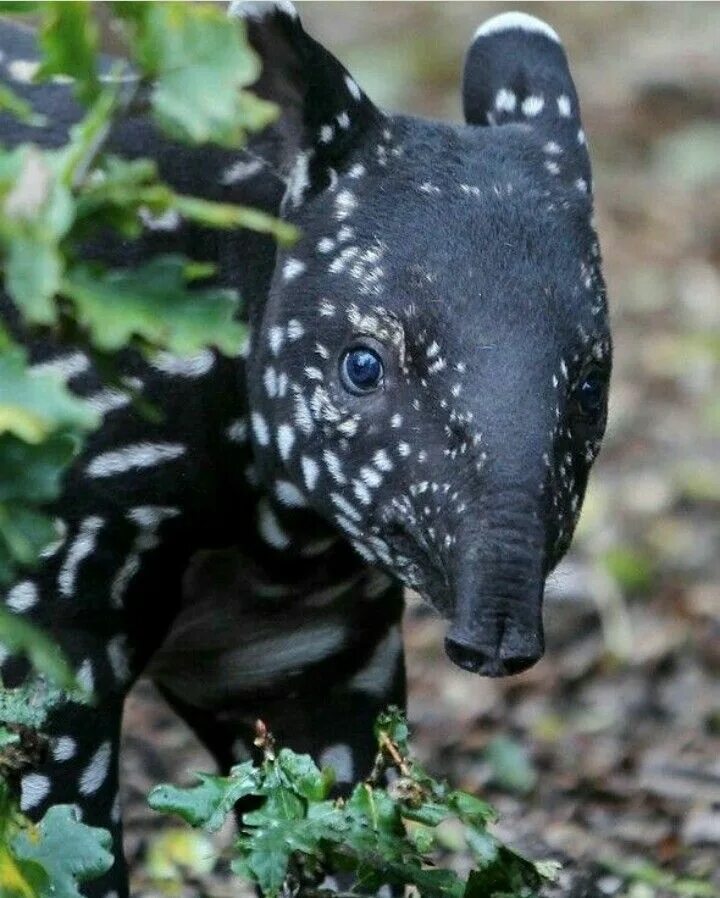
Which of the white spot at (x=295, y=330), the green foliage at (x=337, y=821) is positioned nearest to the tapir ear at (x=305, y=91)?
the white spot at (x=295, y=330)

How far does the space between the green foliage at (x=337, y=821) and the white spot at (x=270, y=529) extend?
92 cm

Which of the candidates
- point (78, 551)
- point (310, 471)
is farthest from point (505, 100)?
point (78, 551)

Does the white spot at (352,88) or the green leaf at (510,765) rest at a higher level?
the white spot at (352,88)

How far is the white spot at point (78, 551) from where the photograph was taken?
212 inches

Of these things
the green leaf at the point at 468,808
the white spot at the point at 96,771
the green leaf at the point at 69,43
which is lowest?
the white spot at the point at 96,771

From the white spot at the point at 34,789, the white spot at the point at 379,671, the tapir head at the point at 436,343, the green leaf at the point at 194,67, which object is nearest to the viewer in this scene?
the green leaf at the point at 194,67

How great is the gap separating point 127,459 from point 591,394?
1.13 meters

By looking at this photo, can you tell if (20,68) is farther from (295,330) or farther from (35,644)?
(35,644)

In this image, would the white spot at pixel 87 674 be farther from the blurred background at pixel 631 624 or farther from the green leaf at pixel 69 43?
the green leaf at pixel 69 43

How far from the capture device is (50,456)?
3697 millimetres

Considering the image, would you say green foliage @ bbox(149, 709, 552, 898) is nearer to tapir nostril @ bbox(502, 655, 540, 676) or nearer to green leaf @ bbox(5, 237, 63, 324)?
tapir nostril @ bbox(502, 655, 540, 676)

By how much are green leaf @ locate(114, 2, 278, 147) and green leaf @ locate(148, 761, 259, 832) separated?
1621 mm

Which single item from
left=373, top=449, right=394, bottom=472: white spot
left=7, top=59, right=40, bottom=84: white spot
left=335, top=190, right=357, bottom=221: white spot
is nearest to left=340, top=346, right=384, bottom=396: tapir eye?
left=373, top=449, right=394, bottom=472: white spot

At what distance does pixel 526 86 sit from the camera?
580cm
